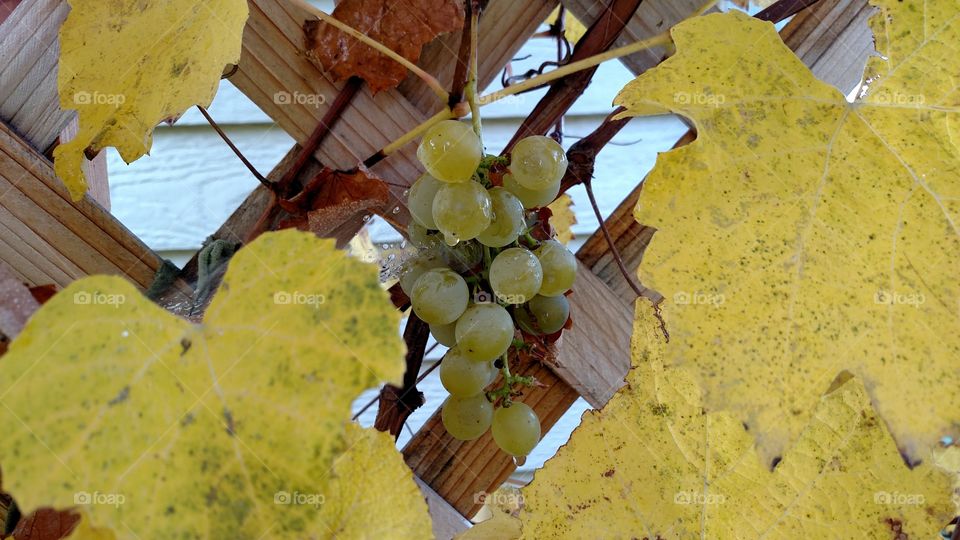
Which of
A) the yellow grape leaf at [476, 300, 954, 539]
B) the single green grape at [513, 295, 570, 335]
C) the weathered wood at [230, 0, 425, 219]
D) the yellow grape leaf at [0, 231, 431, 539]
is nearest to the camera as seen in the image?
the yellow grape leaf at [0, 231, 431, 539]

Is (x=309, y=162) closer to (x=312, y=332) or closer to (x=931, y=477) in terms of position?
(x=312, y=332)

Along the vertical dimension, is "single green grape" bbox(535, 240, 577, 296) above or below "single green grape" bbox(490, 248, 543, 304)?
above

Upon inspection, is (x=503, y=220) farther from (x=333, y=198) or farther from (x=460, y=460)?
(x=460, y=460)

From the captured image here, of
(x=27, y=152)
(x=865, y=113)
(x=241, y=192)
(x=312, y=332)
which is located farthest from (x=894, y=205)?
(x=241, y=192)

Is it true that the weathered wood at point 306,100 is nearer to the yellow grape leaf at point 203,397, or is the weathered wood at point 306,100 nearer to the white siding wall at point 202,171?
the yellow grape leaf at point 203,397

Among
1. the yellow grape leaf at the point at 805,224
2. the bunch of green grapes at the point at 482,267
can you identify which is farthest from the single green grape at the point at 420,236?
the yellow grape leaf at the point at 805,224

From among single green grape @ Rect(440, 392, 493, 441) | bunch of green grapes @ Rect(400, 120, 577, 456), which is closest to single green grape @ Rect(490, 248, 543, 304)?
bunch of green grapes @ Rect(400, 120, 577, 456)

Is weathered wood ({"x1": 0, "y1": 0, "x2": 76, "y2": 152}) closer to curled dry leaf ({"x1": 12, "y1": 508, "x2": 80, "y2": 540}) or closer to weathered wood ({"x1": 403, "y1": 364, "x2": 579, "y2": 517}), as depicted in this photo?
curled dry leaf ({"x1": 12, "y1": 508, "x2": 80, "y2": 540})
